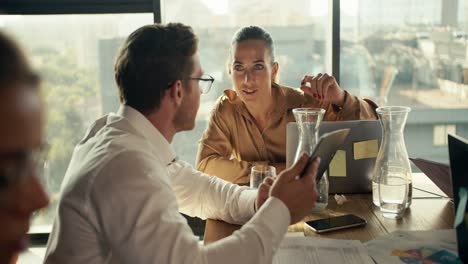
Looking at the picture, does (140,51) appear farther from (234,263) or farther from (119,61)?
(234,263)

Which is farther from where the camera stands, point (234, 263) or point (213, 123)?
point (213, 123)

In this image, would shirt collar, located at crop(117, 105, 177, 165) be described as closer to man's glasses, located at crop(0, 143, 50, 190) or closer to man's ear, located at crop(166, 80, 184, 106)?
man's ear, located at crop(166, 80, 184, 106)

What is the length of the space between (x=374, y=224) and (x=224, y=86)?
186 centimetres

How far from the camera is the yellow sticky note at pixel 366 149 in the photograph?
1.88 metres

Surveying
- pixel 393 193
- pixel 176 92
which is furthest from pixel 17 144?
pixel 393 193

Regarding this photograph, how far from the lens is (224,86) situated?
331cm

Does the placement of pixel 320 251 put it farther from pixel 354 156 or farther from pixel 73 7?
pixel 73 7

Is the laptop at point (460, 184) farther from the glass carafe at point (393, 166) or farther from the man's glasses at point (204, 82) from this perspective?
the man's glasses at point (204, 82)

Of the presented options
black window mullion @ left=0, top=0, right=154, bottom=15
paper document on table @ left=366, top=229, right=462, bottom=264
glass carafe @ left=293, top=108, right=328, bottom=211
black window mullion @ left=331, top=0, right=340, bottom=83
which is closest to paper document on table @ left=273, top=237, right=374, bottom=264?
paper document on table @ left=366, top=229, right=462, bottom=264

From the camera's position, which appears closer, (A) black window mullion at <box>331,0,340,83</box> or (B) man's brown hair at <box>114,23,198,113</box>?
(B) man's brown hair at <box>114,23,198,113</box>

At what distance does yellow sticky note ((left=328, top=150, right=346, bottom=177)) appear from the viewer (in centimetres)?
187

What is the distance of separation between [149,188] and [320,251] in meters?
0.51

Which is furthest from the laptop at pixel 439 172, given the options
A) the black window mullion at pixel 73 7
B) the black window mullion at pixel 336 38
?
the black window mullion at pixel 73 7

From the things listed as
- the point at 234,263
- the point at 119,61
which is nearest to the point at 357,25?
the point at 119,61
